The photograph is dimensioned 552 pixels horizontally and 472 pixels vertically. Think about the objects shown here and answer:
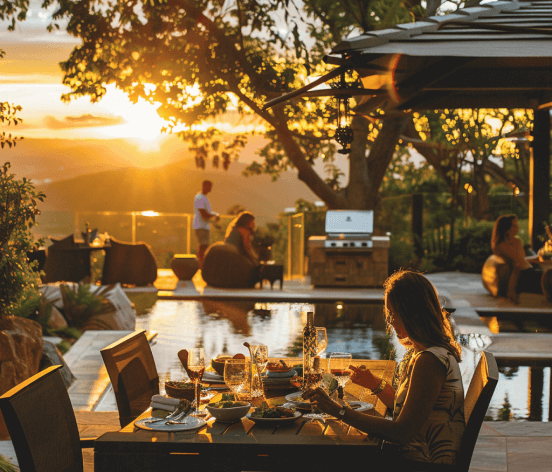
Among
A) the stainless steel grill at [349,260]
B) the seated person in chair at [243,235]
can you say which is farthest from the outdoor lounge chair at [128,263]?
the stainless steel grill at [349,260]

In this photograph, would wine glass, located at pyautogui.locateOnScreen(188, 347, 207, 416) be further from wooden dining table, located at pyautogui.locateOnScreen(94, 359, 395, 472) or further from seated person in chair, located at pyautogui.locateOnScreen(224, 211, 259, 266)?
seated person in chair, located at pyautogui.locateOnScreen(224, 211, 259, 266)

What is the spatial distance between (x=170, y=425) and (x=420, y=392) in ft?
2.70

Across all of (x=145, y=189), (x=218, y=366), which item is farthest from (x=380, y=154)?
(x=145, y=189)

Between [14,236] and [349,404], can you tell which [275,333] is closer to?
[14,236]

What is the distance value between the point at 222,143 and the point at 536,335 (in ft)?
35.1

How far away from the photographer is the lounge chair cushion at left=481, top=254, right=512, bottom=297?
10298 mm

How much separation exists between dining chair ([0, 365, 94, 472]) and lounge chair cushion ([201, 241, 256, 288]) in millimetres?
9764

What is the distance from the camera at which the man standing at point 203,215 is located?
43.9 ft

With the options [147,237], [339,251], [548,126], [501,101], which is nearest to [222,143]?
[147,237]

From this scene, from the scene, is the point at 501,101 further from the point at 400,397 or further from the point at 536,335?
the point at 400,397

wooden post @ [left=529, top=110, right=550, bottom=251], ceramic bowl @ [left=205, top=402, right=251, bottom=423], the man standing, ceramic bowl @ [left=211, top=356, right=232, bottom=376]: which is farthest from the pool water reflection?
wooden post @ [left=529, top=110, right=550, bottom=251]

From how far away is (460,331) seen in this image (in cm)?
773

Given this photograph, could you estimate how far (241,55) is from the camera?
43.4 feet

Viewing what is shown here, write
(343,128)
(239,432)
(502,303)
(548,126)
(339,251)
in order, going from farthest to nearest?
1. (339,251)
2. (548,126)
3. (502,303)
4. (343,128)
5. (239,432)
